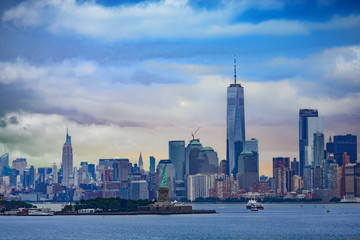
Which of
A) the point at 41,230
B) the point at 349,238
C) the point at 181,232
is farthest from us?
the point at 41,230

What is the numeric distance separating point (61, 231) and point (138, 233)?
2146cm

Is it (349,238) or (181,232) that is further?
(181,232)

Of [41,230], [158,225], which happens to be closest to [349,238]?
[158,225]

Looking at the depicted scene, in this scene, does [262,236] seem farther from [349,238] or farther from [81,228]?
[81,228]

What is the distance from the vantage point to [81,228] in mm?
182250

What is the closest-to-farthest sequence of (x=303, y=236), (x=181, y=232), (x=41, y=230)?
(x=303, y=236) < (x=181, y=232) < (x=41, y=230)

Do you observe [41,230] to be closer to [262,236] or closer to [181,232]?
[181,232]

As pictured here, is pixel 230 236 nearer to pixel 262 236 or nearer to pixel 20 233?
pixel 262 236

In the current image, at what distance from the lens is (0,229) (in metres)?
183

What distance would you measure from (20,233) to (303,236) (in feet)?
191

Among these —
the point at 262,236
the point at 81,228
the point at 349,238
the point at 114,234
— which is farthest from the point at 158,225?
the point at 349,238

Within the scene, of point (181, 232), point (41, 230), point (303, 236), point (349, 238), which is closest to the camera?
point (349, 238)

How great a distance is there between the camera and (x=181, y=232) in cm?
16450

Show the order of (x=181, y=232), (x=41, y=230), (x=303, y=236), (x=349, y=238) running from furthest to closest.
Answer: (x=41, y=230) → (x=181, y=232) → (x=303, y=236) → (x=349, y=238)
